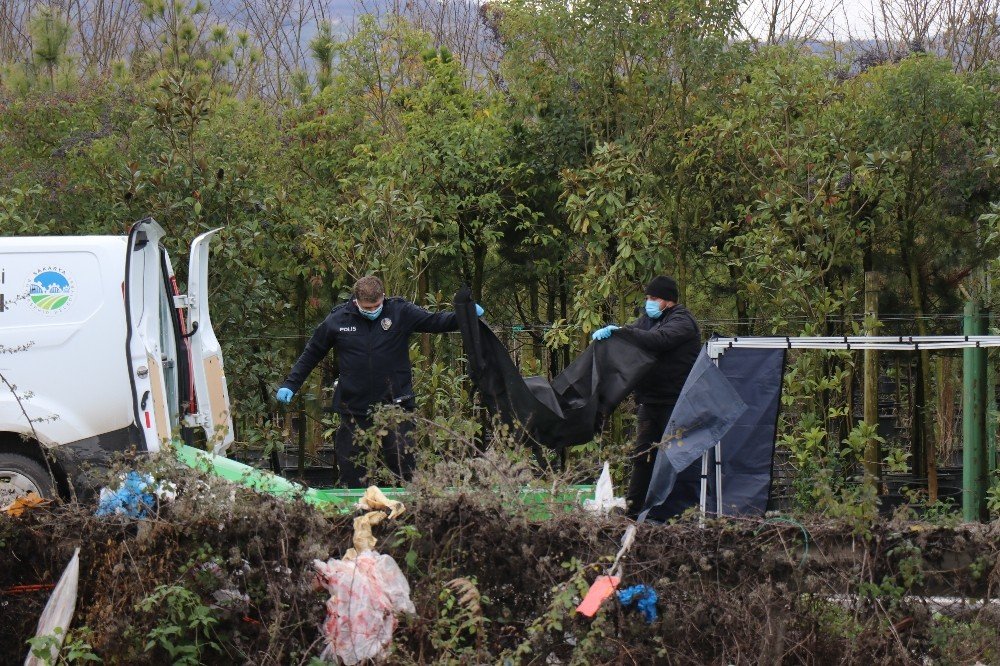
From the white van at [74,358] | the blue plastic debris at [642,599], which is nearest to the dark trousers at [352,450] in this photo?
the white van at [74,358]

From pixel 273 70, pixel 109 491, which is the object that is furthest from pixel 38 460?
pixel 273 70

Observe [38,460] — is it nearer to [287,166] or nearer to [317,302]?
[317,302]

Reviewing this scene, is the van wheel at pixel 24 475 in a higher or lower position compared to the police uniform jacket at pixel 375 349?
lower

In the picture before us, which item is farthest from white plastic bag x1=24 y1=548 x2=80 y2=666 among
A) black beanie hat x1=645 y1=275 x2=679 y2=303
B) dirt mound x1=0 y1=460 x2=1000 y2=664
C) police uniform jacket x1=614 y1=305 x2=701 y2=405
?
black beanie hat x1=645 y1=275 x2=679 y2=303

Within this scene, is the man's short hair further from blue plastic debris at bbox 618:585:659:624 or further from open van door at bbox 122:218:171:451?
blue plastic debris at bbox 618:585:659:624

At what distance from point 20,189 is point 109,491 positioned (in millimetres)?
5706

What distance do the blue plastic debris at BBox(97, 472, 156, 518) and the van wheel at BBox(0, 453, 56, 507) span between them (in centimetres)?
211

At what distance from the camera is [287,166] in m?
11.7

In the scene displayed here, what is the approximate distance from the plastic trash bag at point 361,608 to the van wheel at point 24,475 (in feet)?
9.69

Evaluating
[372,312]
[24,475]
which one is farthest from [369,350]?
[24,475]

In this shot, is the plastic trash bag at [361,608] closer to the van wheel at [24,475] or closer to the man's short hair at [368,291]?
the van wheel at [24,475]

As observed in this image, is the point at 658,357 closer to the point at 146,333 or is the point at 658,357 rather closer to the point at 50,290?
the point at 146,333

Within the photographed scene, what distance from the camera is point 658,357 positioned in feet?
23.2

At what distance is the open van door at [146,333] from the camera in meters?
6.78
